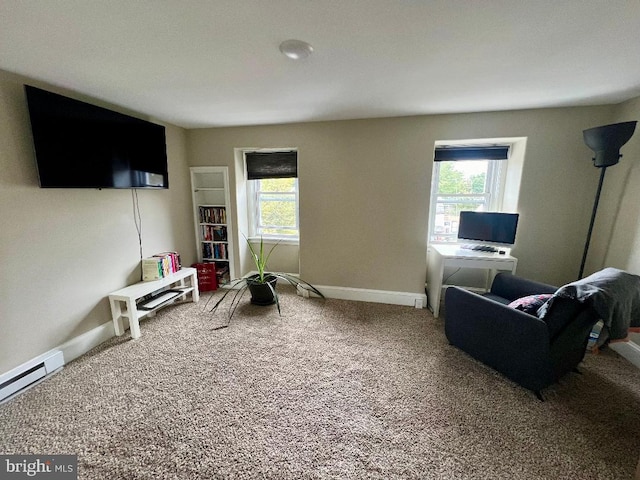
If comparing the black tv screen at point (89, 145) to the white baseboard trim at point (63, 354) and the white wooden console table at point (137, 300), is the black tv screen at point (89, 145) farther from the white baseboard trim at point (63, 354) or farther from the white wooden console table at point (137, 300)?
the white baseboard trim at point (63, 354)

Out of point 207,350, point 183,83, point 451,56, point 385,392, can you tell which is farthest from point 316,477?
point 183,83

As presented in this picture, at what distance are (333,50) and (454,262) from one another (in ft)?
7.28

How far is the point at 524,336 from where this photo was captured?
1616 mm

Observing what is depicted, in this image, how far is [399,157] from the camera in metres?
2.81

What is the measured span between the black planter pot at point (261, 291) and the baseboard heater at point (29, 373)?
166 cm

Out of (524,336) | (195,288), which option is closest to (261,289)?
(195,288)

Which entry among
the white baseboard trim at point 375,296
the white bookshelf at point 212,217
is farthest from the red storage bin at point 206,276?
the white baseboard trim at point 375,296

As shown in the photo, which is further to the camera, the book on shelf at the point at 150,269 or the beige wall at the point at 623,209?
the book on shelf at the point at 150,269

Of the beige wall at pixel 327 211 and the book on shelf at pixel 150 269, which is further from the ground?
the beige wall at pixel 327 211

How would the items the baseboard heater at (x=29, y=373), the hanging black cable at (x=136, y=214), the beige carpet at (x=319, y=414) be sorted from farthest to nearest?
the hanging black cable at (x=136, y=214)
the baseboard heater at (x=29, y=373)
the beige carpet at (x=319, y=414)

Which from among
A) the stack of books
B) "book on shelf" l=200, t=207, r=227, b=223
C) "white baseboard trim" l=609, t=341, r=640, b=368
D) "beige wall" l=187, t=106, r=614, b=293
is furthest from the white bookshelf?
"white baseboard trim" l=609, t=341, r=640, b=368

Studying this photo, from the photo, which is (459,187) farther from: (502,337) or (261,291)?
(261,291)

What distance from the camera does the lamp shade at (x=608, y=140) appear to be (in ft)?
6.44

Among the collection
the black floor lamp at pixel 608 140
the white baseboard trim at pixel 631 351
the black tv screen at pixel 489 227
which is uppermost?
the black floor lamp at pixel 608 140
